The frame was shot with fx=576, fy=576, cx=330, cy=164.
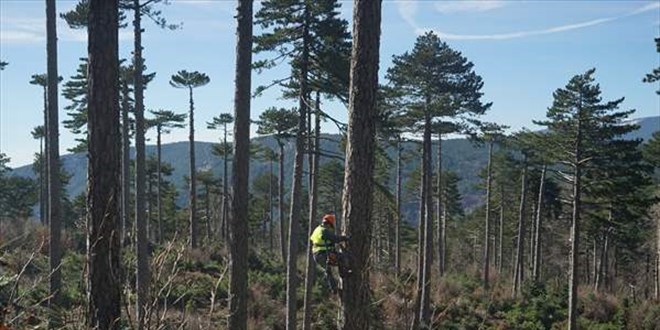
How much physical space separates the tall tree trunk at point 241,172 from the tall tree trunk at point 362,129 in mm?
3885

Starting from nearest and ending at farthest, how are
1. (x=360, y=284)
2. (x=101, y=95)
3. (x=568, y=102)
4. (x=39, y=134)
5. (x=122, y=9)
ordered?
1. (x=360, y=284)
2. (x=101, y=95)
3. (x=122, y=9)
4. (x=568, y=102)
5. (x=39, y=134)

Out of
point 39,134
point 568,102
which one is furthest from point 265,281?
point 39,134

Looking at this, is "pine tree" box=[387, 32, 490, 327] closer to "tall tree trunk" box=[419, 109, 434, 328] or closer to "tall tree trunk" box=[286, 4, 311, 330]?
"tall tree trunk" box=[419, 109, 434, 328]

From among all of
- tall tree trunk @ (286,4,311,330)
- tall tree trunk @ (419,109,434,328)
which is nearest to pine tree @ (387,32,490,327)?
tall tree trunk @ (419,109,434,328)

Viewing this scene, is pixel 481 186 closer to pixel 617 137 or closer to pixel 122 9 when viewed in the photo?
pixel 617 137

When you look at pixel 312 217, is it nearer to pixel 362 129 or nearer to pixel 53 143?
pixel 53 143

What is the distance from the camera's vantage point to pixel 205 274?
74.3 feet

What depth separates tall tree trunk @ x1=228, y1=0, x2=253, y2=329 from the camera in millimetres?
9469

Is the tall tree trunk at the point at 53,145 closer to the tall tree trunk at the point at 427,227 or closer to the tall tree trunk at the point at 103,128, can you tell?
the tall tree trunk at the point at 103,128

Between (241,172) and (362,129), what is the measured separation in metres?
4.21

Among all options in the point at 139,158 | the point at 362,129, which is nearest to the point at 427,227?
the point at 139,158

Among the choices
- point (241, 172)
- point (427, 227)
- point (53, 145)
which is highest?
point (53, 145)

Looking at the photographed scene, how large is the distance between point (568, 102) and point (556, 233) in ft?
99.3

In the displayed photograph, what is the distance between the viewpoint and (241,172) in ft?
31.7
